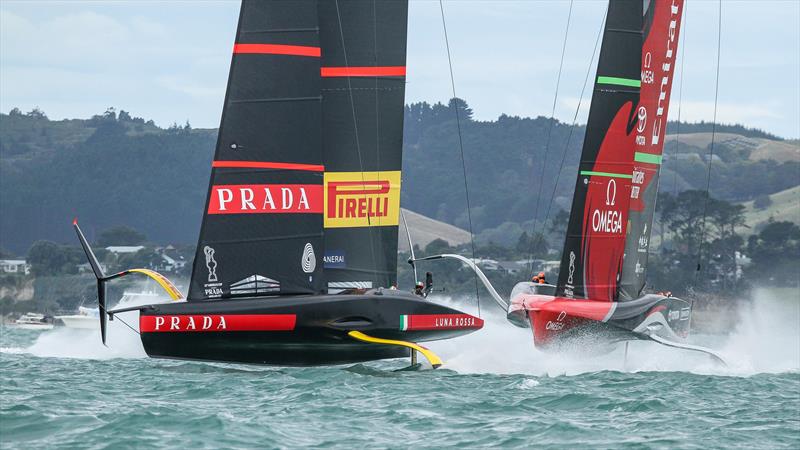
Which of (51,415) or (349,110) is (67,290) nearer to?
(349,110)

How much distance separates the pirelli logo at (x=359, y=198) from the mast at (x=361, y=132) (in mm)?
14

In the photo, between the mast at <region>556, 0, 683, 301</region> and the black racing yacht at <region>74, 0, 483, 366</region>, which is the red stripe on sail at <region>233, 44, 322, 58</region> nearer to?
the black racing yacht at <region>74, 0, 483, 366</region>

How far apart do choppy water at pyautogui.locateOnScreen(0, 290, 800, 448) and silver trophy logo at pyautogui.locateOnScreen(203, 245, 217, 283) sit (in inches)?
45.3

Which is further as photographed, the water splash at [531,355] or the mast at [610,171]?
the mast at [610,171]

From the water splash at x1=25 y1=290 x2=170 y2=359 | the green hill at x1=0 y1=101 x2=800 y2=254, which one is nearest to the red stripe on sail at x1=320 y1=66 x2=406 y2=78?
the water splash at x1=25 y1=290 x2=170 y2=359

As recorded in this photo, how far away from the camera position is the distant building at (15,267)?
96238 mm

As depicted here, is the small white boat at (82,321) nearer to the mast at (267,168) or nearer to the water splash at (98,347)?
the water splash at (98,347)

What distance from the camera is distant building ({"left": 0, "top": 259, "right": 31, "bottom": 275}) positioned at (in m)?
96.2

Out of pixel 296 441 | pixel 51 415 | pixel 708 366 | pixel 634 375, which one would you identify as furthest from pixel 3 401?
pixel 708 366

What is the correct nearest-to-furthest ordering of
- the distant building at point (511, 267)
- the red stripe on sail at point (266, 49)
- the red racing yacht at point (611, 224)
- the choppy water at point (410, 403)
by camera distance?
1. the choppy water at point (410, 403)
2. the red stripe on sail at point (266, 49)
3. the red racing yacht at point (611, 224)
4. the distant building at point (511, 267)

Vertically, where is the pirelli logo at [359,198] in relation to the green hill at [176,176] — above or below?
below

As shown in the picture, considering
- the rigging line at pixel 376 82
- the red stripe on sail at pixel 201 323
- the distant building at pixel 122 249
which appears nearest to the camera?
the red stripe on sail at pixel 201 323

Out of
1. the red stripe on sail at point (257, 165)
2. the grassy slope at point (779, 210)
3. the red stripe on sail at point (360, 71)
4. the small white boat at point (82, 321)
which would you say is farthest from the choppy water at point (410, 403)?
the grassy slope at point (779, 210)

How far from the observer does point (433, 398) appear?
15.0 meters
